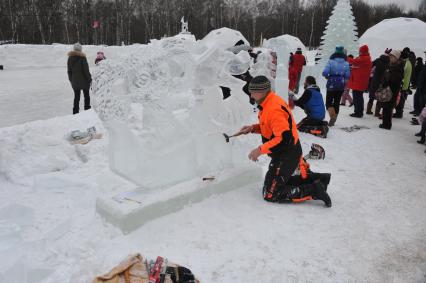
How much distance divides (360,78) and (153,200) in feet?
24.1

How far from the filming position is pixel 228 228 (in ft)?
12.5

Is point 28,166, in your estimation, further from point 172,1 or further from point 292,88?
point 172,1

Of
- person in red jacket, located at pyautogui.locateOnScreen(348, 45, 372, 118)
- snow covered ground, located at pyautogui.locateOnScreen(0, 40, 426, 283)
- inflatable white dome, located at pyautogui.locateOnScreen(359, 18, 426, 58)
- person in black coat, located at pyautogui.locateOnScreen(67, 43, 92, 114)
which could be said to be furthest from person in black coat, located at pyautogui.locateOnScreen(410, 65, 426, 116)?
inflatable white dome, located at pyautogui.locateOnScreen(359, 18, 426, 58)

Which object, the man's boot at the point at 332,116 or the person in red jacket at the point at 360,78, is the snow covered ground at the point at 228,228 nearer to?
the man's boot at the point at 332,116

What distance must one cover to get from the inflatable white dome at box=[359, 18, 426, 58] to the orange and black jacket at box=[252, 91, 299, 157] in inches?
917

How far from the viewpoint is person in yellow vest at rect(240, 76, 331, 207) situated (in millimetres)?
4004

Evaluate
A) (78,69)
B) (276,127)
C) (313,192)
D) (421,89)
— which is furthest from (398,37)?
(276,127)

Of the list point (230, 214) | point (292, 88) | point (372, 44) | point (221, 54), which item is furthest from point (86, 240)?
point (372, 44)

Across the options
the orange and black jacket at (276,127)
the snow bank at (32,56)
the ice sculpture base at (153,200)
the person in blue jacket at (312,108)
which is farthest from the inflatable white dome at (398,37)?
the ice sculpture base at (153,200)

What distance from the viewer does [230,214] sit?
4.10 metres

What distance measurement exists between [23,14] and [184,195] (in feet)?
129

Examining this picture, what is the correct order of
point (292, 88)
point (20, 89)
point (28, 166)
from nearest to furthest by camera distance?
point (28, 166) → point (292, 88) → point (20, 89)

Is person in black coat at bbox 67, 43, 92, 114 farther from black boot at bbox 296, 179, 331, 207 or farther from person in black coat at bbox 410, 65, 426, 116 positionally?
person in black coat at bbox 410, 65, 426, 116

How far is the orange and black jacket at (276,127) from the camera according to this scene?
13.1ft
